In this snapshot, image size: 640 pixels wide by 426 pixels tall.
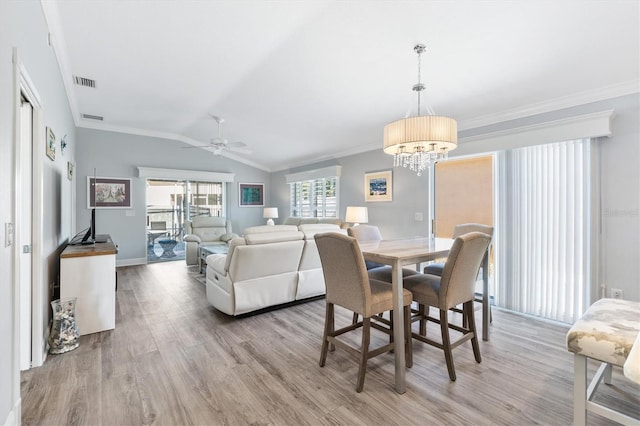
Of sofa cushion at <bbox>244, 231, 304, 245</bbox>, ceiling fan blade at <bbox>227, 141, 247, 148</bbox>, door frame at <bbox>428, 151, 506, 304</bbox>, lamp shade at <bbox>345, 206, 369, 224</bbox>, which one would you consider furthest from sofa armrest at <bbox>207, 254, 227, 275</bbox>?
door frame at <bbox>428, 151, 506, 304</bbox>

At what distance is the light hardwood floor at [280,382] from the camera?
1.69 meters

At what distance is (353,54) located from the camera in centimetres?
292

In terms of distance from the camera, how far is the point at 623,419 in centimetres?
137

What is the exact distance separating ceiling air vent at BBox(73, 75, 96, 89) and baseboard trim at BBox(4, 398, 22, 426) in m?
3.89

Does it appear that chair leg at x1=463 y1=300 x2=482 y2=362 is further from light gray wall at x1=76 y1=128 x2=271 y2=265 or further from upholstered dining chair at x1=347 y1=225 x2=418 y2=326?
light gray wall at x1=76 y1=128 x2=271 y2=265

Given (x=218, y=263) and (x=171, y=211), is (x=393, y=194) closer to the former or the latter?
(x=218, y=263)

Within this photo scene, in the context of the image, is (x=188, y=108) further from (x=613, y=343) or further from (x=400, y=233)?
(x=613, y=343)

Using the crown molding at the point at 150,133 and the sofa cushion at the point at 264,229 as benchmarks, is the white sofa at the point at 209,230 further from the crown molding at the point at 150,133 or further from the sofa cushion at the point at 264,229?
the sofa cushion at the point at 264,229

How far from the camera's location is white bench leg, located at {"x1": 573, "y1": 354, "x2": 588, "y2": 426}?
4.72 feet

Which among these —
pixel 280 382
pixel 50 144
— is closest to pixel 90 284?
pixel 50 144

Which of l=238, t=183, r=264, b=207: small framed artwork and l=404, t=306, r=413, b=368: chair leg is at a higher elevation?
l=238, t=183, r=264, b=207: small framed artwork

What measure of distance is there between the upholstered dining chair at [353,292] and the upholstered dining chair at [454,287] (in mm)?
180

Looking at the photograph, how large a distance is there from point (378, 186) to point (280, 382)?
154 inches

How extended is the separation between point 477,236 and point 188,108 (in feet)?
15.8
